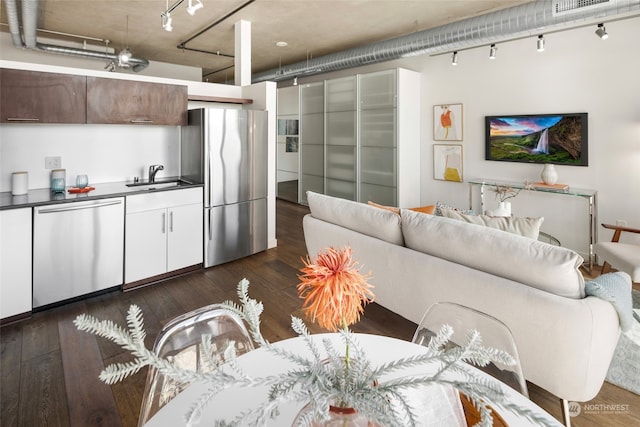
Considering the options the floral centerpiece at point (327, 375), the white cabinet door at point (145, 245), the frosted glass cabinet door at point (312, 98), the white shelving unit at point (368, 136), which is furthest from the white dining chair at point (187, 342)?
the frosted glass cabinet door at point (312, 98)

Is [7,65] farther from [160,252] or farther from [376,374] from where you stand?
[376,374]

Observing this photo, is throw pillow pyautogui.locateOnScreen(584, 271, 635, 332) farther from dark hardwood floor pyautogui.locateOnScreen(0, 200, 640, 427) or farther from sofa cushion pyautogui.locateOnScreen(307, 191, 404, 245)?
sofa cushion pyautogui.locateOnScreen(307, 191, 404, 245)

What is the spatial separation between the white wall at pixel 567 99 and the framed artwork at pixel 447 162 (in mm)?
104

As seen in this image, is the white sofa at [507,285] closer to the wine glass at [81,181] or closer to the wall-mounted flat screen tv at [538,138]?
the wine glass at [81,181]

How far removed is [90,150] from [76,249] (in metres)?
1.19

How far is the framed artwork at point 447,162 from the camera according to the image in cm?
556

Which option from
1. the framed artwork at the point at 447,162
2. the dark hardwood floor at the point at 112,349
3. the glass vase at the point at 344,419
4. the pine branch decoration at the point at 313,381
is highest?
the framed artwork at the point at 447,162

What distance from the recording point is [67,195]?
3.28m

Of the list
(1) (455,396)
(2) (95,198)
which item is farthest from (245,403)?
(2) (95,198)

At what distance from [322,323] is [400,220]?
80.2 inches

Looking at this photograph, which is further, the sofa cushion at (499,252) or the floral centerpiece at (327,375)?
the sofa cushion at (499,252)

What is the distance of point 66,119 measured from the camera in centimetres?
329

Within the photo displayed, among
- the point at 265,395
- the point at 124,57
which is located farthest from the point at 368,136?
the point at 265,395

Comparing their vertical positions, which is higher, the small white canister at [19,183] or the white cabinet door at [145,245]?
the small white canister at [19,183]
